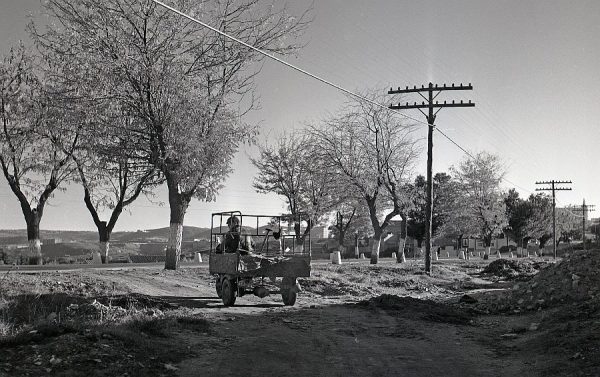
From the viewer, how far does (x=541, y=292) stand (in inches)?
724

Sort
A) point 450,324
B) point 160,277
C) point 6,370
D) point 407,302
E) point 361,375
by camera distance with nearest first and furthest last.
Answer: point 6,370 → point 361,375 → point 450,324 → point 407,302 → point 160,277

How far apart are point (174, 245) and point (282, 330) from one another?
1095 cm

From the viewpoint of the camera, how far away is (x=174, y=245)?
72.1 ft

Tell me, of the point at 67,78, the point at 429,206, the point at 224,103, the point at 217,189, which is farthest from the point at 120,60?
the point at 429,206

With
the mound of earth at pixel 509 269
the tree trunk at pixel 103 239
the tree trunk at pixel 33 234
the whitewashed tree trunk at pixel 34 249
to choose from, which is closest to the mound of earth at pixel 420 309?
the mound of earth at pixel 509 269

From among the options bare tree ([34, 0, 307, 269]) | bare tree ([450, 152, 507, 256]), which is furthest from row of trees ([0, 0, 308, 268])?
bare tree ([450, 152, 507, 256])

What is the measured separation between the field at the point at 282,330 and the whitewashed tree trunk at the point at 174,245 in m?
0.92

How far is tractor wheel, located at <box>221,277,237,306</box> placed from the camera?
49.6 feet

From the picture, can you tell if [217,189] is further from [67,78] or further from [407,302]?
[407,302]

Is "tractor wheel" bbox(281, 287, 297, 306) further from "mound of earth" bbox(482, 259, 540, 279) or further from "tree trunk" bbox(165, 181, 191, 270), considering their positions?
"mound of earth" bbox(482, 259, 540, 279)

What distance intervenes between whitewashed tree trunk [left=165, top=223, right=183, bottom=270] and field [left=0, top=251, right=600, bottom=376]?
3.01 ft

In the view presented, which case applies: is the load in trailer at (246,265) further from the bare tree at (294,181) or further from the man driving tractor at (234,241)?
the bare tree at (294,181)

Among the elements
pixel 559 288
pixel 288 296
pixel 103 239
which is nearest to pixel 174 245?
pixel 288 296

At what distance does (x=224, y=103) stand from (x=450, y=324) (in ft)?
38.8
